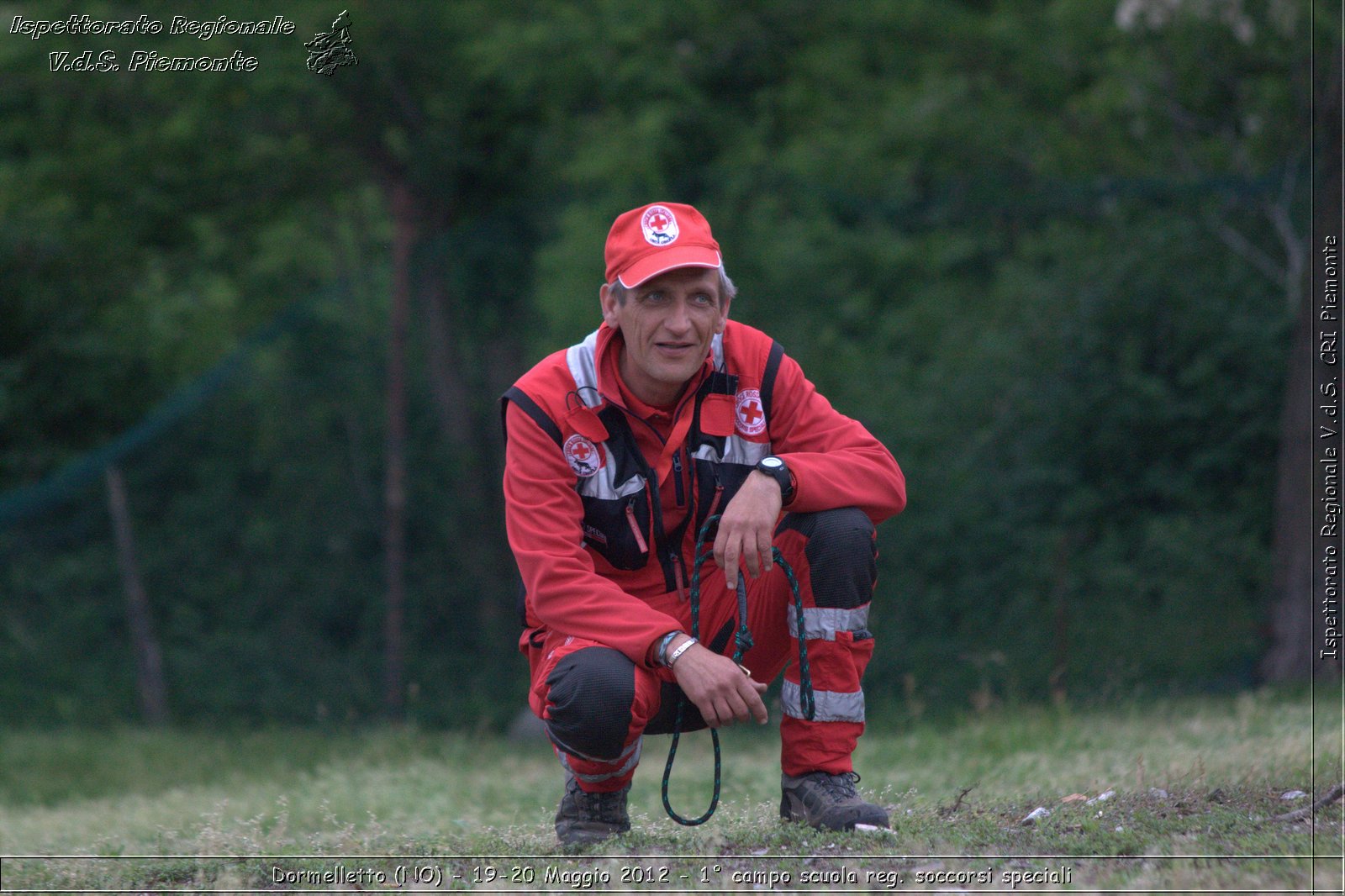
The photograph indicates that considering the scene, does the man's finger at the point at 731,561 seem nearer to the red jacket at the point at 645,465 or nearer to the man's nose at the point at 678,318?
the red jacket at the point at 645,465

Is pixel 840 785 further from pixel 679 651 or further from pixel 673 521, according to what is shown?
pixel 673 521

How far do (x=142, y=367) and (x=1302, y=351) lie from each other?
853cm

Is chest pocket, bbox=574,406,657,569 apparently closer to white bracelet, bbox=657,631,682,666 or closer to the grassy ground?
white bracelet, bbox=657,631,682,666

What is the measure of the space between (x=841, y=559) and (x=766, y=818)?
94cm

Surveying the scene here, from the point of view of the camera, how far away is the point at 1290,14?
8266 millimetres

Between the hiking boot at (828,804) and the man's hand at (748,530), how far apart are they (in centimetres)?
61

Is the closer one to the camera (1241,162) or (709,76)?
(1241,162)

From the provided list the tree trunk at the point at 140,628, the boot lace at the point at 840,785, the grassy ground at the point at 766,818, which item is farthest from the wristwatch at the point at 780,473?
the tree trunk at the point at 140,628

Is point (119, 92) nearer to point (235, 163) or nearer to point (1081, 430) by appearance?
point (235, 163)

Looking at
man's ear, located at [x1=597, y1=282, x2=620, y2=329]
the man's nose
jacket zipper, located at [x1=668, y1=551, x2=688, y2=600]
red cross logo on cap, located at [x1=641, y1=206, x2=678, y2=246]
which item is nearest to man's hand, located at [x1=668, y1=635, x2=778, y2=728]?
jacket zipper, located at [x1=668, y1=551, x2=688, y2=600]

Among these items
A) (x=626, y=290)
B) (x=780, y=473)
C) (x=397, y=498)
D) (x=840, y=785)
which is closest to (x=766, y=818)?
(x=840, y=785)

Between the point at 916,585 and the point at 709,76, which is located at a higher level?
the point at 709,76

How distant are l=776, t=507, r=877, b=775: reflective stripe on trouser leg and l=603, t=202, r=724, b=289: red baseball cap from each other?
79cm

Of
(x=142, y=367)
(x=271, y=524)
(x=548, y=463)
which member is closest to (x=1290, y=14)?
(x=548, y=463)
